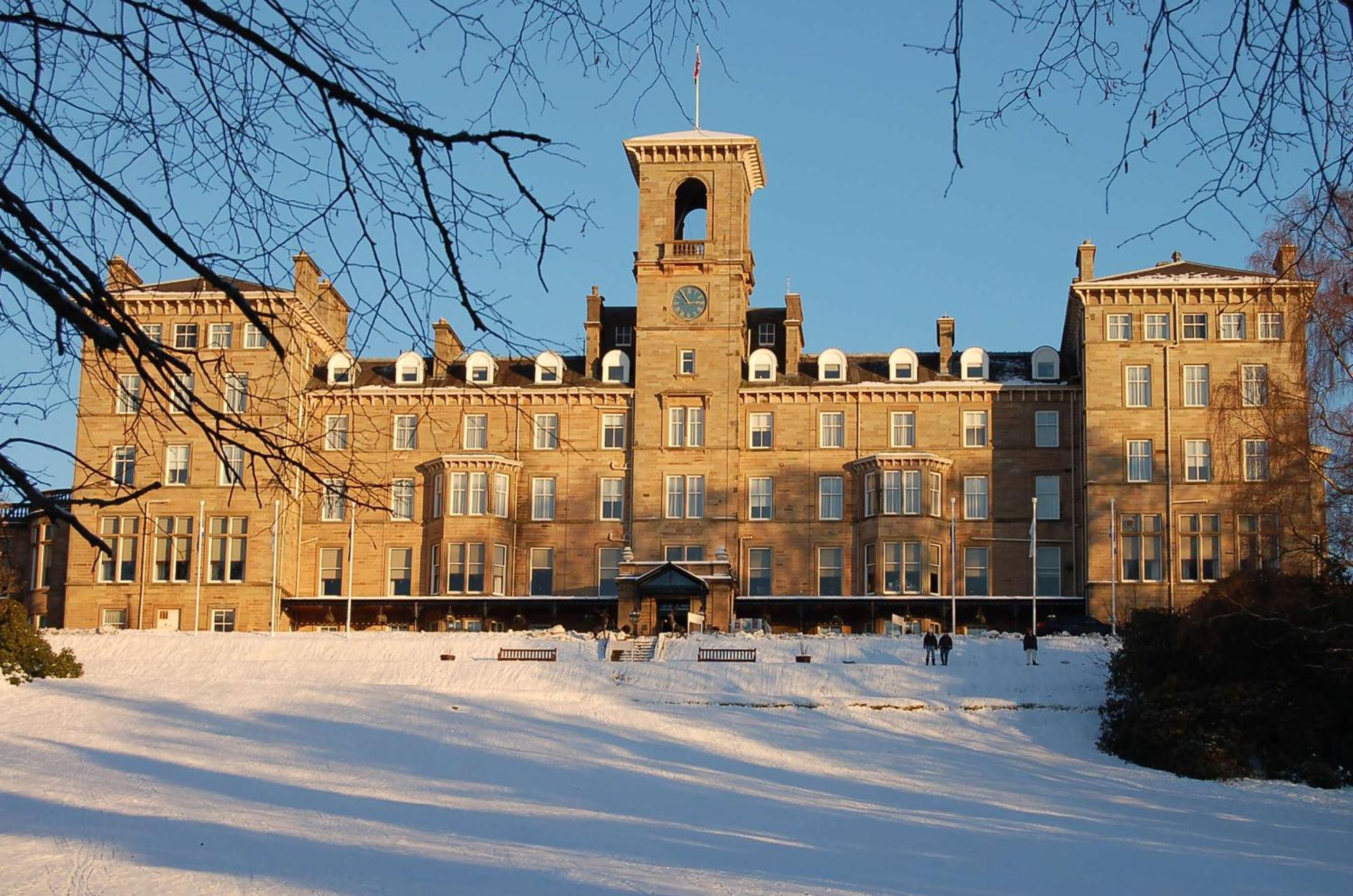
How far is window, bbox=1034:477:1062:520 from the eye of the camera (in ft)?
235

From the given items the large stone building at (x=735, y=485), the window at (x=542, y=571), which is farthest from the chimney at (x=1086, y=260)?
the window at (x=542, y=571)

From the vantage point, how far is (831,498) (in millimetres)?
72375

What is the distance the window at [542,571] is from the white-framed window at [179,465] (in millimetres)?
15198

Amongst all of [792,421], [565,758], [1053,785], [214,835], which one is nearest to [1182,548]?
[792,421]

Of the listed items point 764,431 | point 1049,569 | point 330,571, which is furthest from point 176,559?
point 1049,569

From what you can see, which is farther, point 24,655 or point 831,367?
point 831,367

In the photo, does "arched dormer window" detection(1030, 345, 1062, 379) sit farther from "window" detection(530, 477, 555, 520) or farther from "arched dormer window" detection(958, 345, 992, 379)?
"window" detection(530, 477, 555, 520)

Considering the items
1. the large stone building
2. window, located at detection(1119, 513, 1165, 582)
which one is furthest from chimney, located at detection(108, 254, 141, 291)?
window, located at detection(1119, 513, 1165, 582)

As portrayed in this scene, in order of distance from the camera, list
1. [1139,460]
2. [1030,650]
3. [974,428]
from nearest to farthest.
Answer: [1030,650], [1139,460], [974,428]

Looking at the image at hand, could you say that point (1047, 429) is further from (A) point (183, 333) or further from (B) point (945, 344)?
(A) point (183, 333)

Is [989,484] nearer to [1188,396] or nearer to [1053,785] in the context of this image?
[1188,396]

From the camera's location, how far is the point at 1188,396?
68250 mm

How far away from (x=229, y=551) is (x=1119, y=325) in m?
38.6

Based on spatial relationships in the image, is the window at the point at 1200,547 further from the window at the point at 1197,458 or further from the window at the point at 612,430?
the window at the point at 612,430
